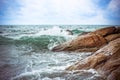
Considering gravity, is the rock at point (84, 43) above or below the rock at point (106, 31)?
below

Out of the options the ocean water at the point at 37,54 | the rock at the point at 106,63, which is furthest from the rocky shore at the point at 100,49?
the ocean water at the point at 37,54

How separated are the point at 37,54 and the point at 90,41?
1277 millimetres

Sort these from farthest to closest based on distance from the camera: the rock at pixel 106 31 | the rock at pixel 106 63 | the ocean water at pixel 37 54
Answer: the rock at pixel 106 31
the ocean water at pixel 37 54
the rock at pixel 106 63

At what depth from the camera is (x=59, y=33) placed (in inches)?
150

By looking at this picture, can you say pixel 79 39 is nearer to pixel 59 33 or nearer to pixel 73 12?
pixel 59 33

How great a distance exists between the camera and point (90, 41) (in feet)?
13.2

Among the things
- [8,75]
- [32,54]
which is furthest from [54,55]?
[8,75]

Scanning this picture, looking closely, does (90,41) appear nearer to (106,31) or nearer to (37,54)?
(106,31)

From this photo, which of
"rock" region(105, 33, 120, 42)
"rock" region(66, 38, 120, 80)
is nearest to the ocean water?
"rock" region(66, 38, 120, 80)

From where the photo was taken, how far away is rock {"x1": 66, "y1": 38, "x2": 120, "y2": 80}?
2750 mm

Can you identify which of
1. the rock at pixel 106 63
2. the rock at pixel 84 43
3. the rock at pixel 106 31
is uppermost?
the rock at pixel 106 31

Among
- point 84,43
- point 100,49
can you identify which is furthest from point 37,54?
point 100,49

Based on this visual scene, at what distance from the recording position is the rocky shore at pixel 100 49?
2.80 meters

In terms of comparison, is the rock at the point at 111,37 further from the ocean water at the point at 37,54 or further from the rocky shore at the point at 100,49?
the ocean water at the point at 37,54
